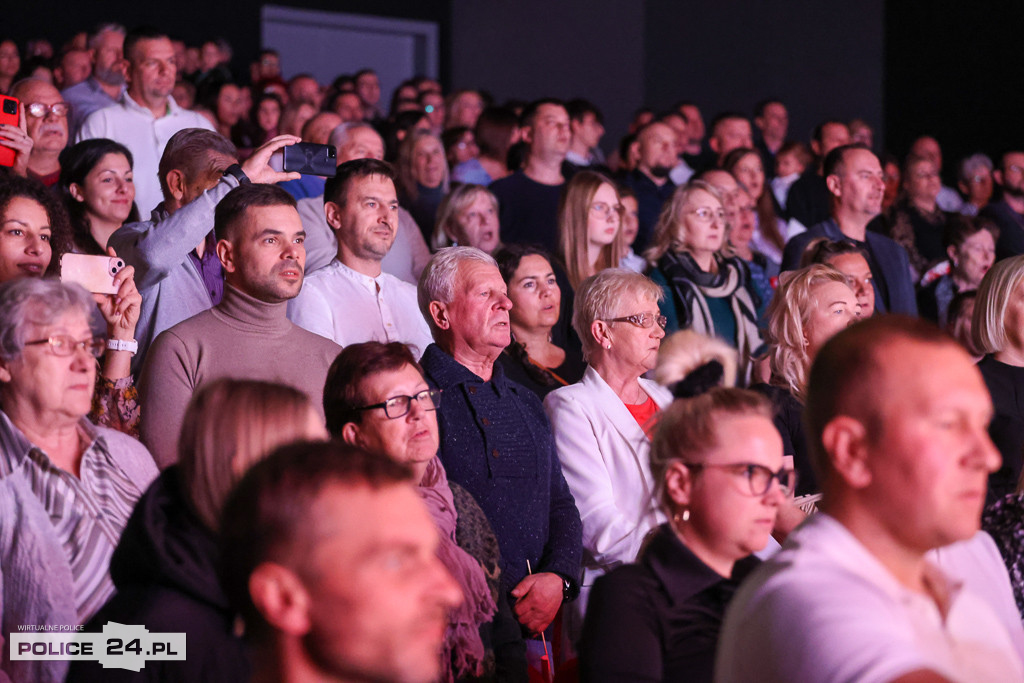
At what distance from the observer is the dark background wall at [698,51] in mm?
10008

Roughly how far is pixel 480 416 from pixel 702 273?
1835mm

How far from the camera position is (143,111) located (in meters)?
4.67

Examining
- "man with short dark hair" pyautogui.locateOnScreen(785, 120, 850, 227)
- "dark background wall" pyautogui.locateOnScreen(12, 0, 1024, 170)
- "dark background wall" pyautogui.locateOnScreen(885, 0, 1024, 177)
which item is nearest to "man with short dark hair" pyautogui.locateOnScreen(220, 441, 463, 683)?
"man with short dark hair" pyautogui.locateOnScreen(785, 120, 850, 227)

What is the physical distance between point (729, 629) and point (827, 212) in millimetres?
5240

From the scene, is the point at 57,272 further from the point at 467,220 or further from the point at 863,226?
the point at 863,226

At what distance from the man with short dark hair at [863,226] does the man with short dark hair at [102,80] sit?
10.4ft

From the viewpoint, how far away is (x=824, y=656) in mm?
1115

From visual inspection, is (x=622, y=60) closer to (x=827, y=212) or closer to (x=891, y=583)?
(x=827, y=212)

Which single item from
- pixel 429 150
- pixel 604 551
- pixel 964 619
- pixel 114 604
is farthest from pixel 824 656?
pixel 429 150

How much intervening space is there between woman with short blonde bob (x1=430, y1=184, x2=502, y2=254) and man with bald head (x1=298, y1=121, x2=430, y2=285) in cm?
11

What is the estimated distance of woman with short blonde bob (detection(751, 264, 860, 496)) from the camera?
10.9ft

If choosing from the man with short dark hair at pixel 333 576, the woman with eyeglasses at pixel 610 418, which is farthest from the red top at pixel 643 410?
the man with short dark hair at pixel 333 576

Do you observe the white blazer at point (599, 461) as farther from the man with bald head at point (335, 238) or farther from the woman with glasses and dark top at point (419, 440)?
the man with bald head at point (335, 238)

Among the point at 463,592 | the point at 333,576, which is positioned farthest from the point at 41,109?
the point at 333,576
